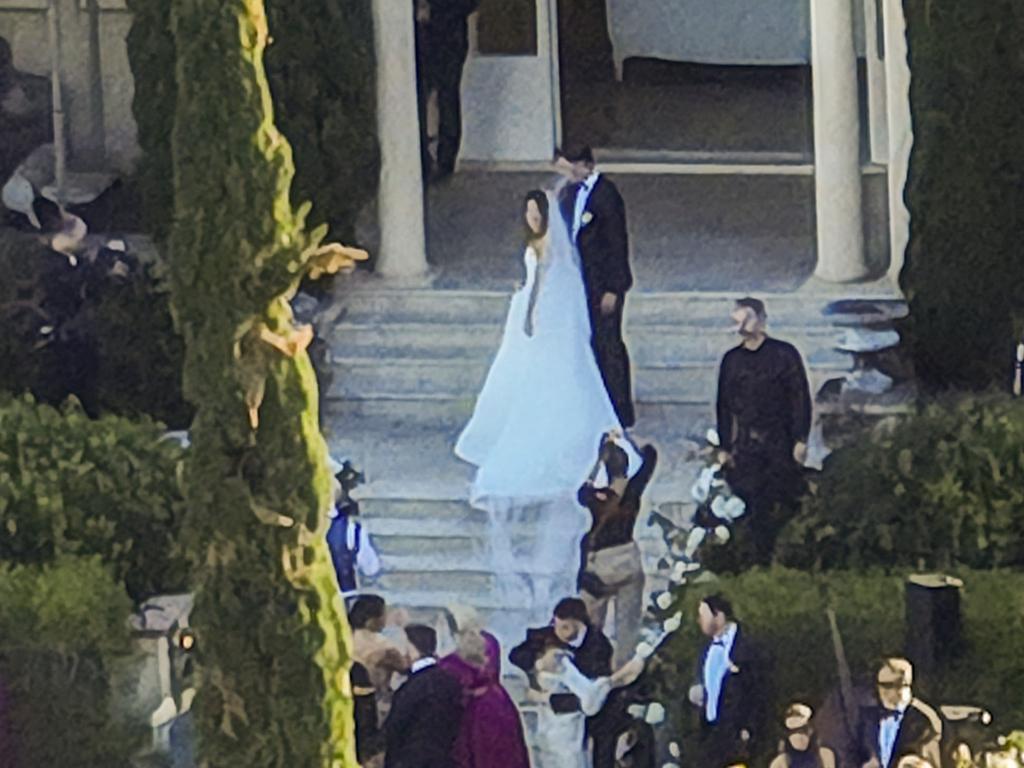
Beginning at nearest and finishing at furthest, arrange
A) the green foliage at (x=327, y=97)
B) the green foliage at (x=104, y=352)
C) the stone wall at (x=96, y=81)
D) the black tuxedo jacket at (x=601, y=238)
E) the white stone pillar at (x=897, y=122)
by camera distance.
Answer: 1. the black tuxedo jacket at (x=601, y=238)
2. the green foliage at (x=104, y=352)
3. the white stone pillar at (x=897, y=122)
4. the green foliage at (x=327, y=97)
5. the stone wall at (x=96, y=81)

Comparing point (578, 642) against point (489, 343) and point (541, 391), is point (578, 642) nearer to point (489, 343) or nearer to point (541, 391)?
point (541, 391)

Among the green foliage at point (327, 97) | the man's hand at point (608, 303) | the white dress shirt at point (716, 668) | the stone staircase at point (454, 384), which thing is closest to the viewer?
the white dress shirt at point (716, 668)

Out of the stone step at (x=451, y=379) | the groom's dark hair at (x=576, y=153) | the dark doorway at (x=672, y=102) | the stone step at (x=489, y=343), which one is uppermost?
the dark doorway at (x=672, y=102)

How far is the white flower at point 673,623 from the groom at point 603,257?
1.43 metres

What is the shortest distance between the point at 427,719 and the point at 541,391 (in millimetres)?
2462

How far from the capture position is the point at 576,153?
18172 mm

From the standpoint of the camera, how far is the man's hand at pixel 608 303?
17562 mm

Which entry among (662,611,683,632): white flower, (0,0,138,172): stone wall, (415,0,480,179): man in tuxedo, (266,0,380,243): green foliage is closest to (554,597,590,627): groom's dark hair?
(662,611,683,632): white flower

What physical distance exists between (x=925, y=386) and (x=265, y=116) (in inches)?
228

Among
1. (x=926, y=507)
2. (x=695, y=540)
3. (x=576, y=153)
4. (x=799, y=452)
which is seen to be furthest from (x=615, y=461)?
(x=576, y=153)

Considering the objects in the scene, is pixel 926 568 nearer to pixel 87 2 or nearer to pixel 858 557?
pixel 858 557

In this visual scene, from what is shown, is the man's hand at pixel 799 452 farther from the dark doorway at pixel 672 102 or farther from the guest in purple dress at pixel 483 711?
the dark doorway at pixel 672 102

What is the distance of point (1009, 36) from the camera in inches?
680

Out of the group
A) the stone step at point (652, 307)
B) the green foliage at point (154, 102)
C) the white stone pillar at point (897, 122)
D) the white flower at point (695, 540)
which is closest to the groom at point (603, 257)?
the stone step at point (652, 307)
